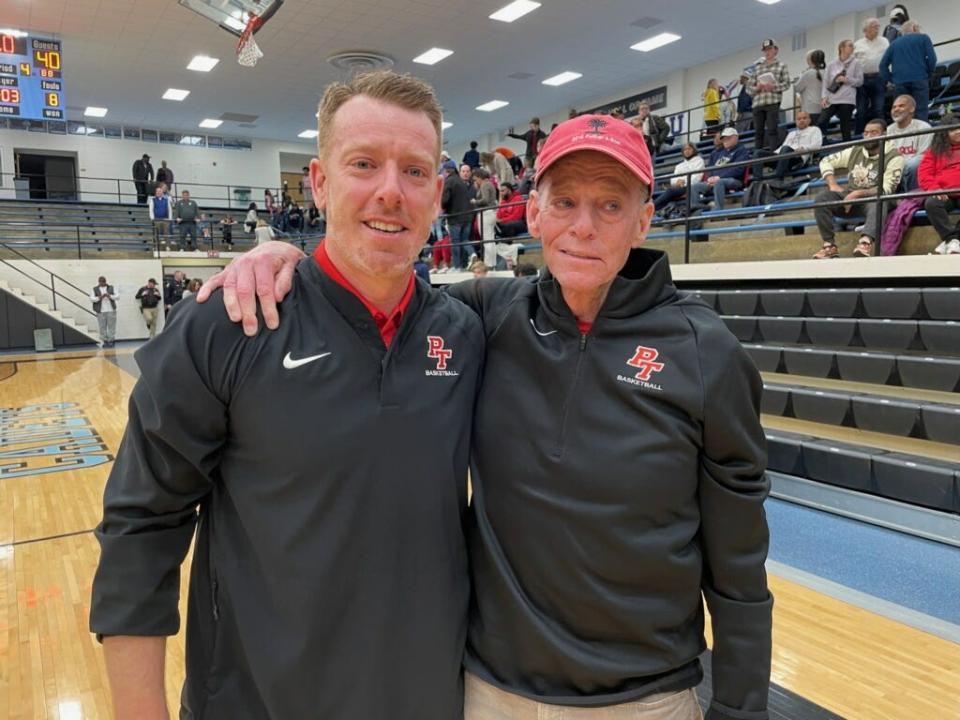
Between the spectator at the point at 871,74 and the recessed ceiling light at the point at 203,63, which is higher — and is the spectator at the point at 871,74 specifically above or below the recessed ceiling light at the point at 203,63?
below

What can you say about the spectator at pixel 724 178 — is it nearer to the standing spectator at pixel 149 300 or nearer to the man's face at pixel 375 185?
the man's face at pixel 375 185

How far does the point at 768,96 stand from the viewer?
28.5 ft

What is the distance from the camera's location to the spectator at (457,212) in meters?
9.88

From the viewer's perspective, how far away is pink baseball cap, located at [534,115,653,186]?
118 centimetres

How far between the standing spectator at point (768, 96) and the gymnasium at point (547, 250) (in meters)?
0.05

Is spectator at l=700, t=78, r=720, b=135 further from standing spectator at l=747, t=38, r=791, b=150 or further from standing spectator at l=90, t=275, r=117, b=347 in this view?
standing spectator at l=90, t=275, r=117, b=347

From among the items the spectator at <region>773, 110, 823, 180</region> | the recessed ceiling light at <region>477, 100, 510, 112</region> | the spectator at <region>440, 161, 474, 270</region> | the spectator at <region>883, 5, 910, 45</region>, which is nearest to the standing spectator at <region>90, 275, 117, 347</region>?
the spectator at <region>440, 161, 474, 270</region>

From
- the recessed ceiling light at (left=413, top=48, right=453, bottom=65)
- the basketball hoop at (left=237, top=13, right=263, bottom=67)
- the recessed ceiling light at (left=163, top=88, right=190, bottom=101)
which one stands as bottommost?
the basketball hoop at (left=237, top=13, right=263, bottom=67)

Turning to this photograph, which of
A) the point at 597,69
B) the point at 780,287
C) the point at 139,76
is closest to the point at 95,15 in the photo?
the point at 139,76

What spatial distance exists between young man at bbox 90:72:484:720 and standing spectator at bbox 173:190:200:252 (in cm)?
1765

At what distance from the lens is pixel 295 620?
1105 millimetres

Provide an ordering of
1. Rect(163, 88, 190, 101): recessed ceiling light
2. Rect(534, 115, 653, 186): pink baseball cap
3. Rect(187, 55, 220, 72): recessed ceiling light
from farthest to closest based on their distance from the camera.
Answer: Rect(163, 88, 190, 101): recessed ceiling light, Rect(187, 55, 220, 72): recessed ceiling light, Rect(534, 115, 653, 186): pink baseball cap

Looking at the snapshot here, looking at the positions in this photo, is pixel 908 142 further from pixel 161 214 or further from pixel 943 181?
pixel 161 214

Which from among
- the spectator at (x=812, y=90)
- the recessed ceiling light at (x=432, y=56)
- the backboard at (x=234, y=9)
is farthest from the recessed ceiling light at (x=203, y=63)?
the spectator at (x=812, y=90)
